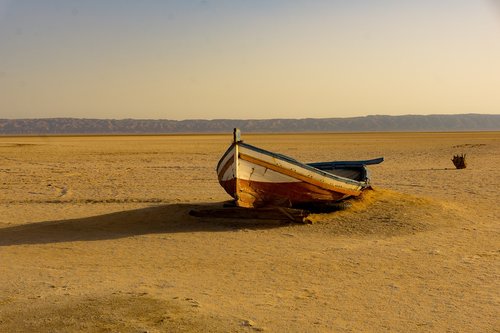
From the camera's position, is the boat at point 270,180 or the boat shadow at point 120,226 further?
the boat at point 270,180

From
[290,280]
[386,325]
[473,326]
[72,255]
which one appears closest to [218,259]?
[290,280]

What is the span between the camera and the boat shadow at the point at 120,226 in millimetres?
9289

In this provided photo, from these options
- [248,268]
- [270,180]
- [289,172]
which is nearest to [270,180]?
[270,180]

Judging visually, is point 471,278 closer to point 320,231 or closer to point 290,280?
point 290,280

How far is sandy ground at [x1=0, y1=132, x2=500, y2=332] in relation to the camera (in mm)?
5219

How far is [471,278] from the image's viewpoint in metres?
6.60

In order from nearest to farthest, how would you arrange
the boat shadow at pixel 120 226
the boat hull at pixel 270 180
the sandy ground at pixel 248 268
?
the sandy ground at pixel 248 268
the boat shadow at pixel 120 226
the boat hull at pixel 270 180

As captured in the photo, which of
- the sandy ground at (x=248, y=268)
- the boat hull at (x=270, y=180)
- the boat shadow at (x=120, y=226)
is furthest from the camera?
the boat hull at (x=270, y=180)

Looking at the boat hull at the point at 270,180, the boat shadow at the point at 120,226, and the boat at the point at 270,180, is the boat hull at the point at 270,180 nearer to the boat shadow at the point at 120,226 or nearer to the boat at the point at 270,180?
the boat at the point at 270,180

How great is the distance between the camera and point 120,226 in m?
10.1

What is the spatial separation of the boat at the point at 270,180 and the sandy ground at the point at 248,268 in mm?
554

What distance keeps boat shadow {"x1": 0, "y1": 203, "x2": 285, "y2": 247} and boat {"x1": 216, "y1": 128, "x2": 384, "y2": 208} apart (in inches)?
23.4

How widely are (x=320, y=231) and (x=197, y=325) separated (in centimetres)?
480

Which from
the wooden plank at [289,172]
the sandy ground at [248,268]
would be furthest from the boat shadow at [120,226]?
the wooden plank at [289,172]
